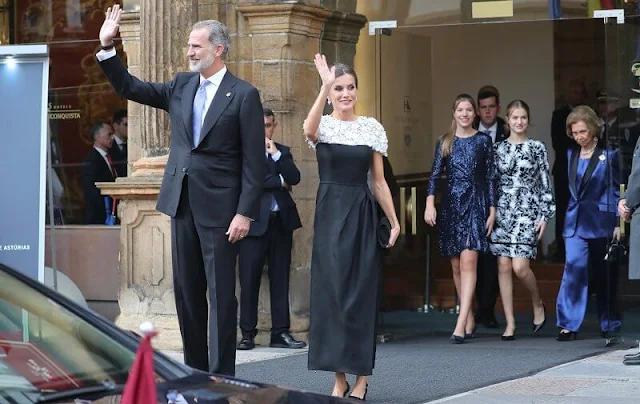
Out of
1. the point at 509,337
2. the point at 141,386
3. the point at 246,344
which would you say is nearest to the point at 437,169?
the point at 509,337

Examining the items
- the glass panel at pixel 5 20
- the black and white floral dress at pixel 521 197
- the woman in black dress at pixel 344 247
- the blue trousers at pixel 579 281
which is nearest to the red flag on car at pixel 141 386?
the woman in black dress at pixel 344 247

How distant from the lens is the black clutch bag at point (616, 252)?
11.4 metres

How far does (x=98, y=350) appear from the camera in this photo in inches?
174

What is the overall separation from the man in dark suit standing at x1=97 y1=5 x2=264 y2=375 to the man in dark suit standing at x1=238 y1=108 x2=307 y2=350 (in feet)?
11.7

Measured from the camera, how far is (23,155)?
30.6ft

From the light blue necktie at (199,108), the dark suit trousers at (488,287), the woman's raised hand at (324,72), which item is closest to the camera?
the light blue necktie at (199,108)

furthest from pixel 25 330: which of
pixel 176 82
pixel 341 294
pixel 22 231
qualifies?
pixel 22 231

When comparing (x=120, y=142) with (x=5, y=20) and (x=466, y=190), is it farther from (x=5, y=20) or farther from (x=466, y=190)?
(x=466, y=190)

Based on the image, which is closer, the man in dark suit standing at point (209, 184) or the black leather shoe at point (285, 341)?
the man in dark suit standing at point (209, 184)

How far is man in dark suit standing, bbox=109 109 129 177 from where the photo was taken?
1349cm

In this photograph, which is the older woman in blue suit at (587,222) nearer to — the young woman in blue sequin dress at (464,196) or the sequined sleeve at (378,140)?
the young woman in blue sequin dress at (464,196)

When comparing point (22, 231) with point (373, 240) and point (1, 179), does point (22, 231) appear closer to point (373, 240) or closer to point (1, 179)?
point (1, 179)

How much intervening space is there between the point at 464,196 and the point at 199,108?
4.70 meters

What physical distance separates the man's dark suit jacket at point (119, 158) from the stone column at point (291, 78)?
7.02 feet
